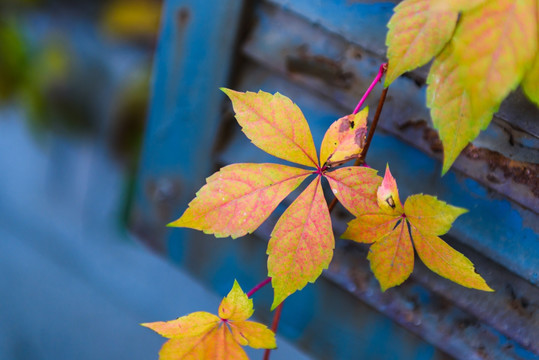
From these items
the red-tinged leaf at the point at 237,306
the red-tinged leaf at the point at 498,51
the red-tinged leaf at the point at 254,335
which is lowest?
the red-tinged leaf at the point at 254,335

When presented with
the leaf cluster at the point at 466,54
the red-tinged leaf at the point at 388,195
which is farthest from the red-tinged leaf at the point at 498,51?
the red-tinged leaf at the point at 388,195

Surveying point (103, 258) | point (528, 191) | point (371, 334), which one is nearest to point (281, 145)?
point (528, 191)

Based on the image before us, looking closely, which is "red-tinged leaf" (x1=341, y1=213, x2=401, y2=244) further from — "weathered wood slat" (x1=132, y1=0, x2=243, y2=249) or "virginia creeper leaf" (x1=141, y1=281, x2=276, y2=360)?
"weathered wood slat" (x1=132, y1=0, x2=243, y2=249)

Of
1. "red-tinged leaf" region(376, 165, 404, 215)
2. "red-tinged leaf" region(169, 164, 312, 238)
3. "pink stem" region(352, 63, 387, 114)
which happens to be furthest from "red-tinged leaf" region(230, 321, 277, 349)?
"pink stem" region(352, 63, 387, 114)

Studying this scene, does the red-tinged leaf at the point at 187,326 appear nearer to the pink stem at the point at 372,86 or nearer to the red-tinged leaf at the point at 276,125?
the red-tinged leaf at the point at 276,125

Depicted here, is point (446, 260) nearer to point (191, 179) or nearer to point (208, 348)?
point (208, 348)

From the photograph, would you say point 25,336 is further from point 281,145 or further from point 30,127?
point 281,145
